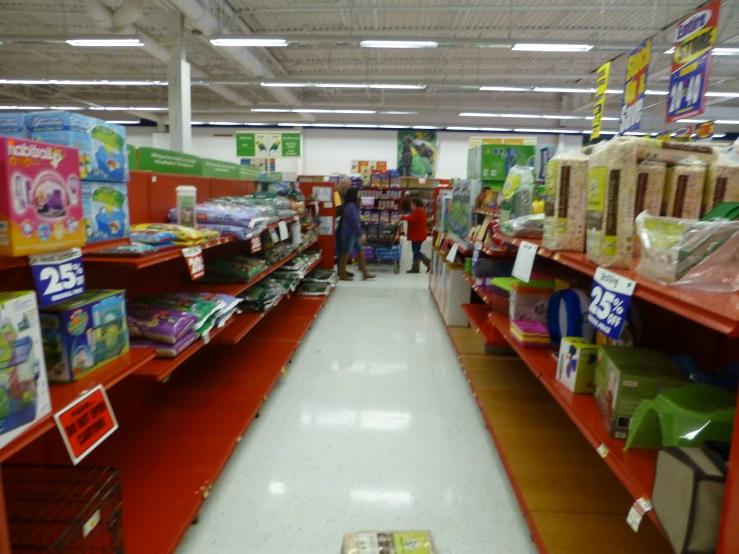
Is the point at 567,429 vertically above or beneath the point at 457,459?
above

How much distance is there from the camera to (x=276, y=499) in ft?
7.39

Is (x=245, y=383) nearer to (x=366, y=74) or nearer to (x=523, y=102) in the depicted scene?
(x=366, y=74)

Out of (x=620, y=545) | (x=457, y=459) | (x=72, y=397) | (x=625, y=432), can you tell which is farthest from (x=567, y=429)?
(x=72, y=397)

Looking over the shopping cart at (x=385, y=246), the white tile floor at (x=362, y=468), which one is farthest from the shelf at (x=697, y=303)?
the shopping cart at (x=385, y=246)

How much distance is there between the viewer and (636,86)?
19.0 feet

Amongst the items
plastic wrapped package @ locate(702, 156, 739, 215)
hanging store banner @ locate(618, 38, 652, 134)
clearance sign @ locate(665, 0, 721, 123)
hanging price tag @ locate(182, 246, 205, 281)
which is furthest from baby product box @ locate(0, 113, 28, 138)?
hanging store banner @ locate(618, 38, 652, 134)

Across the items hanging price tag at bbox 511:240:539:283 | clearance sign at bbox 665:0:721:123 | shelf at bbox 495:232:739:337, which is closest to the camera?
shelf at bbox 495:232:739:337

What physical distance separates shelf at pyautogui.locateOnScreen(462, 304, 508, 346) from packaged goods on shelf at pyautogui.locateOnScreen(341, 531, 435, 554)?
1707 mm

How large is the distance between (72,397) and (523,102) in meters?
15.2

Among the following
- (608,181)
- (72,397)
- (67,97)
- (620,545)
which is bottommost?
(620,545)

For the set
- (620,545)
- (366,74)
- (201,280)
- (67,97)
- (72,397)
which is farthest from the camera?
(67,97)

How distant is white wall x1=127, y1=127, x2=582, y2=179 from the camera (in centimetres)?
1552

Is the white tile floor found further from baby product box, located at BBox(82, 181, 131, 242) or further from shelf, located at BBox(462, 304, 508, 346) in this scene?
baby product box, located at BBox(82, 181, 131, 242)

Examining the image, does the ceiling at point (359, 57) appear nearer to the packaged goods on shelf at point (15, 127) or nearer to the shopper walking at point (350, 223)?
the shopper walking at point (350, 223)
